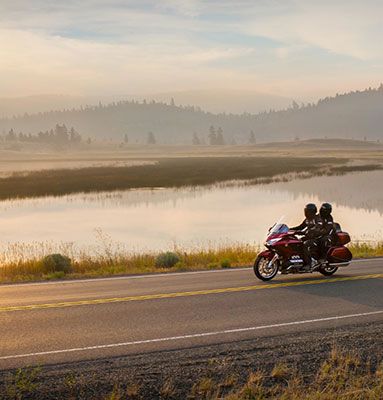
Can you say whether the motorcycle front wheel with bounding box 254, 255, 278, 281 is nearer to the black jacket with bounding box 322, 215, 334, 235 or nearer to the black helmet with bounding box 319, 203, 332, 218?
the black jacket with bounding box 322, 215, 334, 235

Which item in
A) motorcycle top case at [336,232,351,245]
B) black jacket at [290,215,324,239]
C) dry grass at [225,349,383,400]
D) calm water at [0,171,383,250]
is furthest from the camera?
calm water at [0,171,383,250]

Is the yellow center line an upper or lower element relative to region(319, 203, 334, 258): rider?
lower

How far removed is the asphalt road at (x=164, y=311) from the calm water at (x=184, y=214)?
1657 centimetres

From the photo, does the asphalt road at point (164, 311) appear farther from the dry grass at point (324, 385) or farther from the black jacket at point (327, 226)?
the dry grass at point (324, 385)

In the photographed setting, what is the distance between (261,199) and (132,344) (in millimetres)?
44819

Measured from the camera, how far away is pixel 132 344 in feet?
36.4

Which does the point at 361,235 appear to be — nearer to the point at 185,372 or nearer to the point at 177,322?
the point at 177,322

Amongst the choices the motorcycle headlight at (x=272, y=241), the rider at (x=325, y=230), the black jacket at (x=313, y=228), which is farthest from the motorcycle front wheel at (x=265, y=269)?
the rider at (x=325, y=230)

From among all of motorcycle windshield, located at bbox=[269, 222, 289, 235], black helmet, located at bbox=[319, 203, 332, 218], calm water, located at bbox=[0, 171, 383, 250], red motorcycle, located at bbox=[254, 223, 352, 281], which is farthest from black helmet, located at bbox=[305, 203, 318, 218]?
calm water, located at bbox=[0, 171, 383, 250]

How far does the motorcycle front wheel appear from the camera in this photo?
1658 centimetres

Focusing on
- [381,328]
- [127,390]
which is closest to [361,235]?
[381,328]

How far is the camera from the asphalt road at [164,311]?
11117 millimetres

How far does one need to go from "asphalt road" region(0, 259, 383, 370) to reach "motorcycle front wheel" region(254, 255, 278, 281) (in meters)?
0.24

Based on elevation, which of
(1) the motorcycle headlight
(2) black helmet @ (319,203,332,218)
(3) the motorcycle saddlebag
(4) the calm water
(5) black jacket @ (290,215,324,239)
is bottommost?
(4) the calm water
